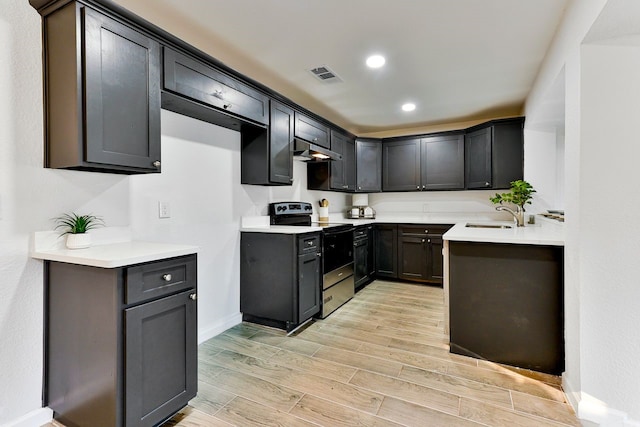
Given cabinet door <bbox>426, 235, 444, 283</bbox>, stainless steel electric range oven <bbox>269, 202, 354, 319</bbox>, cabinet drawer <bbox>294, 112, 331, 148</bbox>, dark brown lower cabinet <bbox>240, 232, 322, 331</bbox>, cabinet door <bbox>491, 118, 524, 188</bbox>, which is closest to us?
dark brown lower cabinet <bbox>240, 232, 322, 331</bbox>

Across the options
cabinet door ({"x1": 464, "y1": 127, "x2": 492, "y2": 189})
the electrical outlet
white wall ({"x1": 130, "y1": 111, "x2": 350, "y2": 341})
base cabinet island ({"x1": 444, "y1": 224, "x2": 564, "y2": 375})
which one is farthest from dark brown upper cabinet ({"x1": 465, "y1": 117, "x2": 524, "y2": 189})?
the electrical outlet

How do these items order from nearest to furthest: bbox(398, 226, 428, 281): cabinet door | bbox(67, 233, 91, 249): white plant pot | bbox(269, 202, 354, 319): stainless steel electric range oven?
1. bbox(67, 233, 91, 249): white plant pot
2. bbox(269, 202, 354, 319): stainless steel electric range oven
3. bbox(398, 226, 428, 281): cabinet door

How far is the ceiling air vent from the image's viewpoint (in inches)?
114

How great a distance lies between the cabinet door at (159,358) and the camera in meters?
1.42

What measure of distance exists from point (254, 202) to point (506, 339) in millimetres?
2445

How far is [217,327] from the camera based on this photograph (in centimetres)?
278

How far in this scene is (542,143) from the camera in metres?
3.62

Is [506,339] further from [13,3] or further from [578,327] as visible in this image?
[13,3]

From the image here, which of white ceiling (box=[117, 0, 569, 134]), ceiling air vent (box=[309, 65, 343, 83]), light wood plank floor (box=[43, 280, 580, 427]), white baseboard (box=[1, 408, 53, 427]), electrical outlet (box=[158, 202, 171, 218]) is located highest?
ceiling air vent (box=[309, 65, 343, 83])

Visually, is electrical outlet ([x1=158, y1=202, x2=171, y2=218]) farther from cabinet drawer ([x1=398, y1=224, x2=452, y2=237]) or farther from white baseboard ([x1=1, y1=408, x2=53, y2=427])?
cabinet drawer ([x1=398, y1=224, x2=452, y2=237])

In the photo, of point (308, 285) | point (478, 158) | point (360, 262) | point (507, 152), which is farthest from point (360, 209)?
point (308, 285)

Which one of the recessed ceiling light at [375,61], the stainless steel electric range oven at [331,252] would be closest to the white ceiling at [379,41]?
the recessed ceiling light at [375,61]

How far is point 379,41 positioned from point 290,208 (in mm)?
1900

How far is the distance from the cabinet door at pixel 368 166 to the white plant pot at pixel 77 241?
11.9 feet
